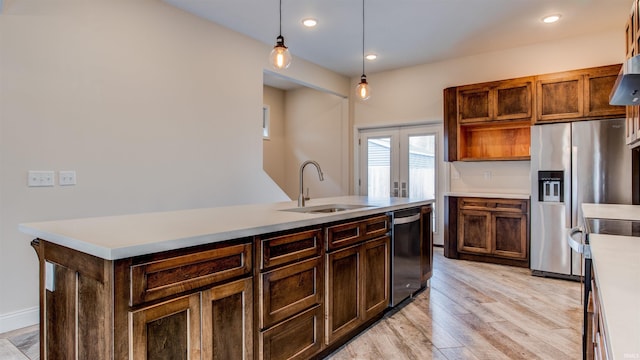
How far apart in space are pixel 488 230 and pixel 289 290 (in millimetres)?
3522

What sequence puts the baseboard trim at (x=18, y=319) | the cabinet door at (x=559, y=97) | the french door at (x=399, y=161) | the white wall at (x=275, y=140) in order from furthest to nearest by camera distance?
the white wall at (x=275, y=140), the french door at (x=399, y=161), the cabinet door at (x=559, y=97), the baseboard trim at (x=18, y=319)

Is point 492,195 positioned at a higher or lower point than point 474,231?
higher

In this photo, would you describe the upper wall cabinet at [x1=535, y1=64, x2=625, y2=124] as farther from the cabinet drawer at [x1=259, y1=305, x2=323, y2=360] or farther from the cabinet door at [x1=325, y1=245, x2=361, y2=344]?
the cabinet drawer at [x1=259, y1=305, x2=323, y2=360]

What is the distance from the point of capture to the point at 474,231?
15.4 ft

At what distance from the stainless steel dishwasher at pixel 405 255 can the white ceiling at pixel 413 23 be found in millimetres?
2150

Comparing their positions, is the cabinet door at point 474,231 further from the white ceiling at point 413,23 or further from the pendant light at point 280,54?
the pendant light at point 280,54

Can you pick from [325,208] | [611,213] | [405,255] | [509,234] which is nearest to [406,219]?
[405,255]

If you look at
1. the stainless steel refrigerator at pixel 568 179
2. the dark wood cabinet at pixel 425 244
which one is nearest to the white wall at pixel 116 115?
the dark wood cabinet at pixel 425 244

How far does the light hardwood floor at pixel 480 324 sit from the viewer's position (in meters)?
2.34

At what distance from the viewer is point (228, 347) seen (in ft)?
5.20

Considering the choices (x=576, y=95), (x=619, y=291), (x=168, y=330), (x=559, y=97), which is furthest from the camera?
(x=559, y=97)

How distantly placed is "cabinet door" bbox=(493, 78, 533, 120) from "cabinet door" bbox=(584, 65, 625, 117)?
0.57m

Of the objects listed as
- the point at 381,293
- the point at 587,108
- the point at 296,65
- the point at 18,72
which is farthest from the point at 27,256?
the point at 587,108

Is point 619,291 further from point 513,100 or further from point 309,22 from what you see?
point 513,100
